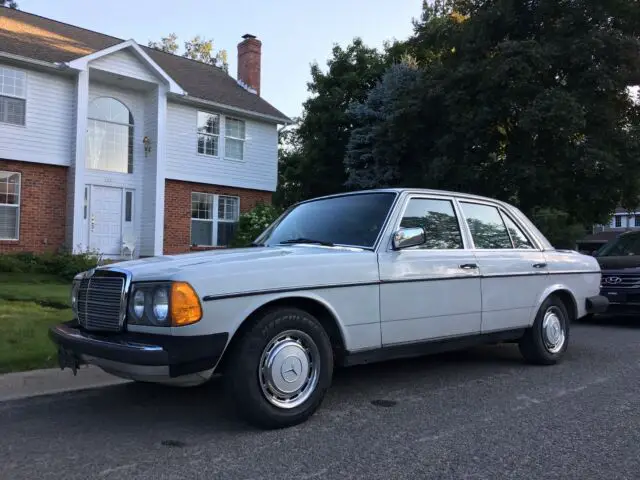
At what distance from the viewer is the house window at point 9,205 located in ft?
46.5

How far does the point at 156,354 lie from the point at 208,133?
604 inches

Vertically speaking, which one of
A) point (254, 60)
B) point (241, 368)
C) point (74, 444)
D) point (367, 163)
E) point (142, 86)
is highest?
point (254, 60)

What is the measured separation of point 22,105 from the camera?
47.4ft

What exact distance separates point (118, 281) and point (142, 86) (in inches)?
544

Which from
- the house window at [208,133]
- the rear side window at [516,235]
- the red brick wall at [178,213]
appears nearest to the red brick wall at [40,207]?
the red brick wall at [178,213]

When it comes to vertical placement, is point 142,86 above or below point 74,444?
above

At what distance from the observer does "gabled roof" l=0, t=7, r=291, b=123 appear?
14.9 metres

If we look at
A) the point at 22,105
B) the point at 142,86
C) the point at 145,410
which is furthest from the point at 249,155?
the point at 145,410

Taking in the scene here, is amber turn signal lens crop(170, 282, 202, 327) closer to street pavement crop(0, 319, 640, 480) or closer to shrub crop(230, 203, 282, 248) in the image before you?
street pavement crop(0, 319, 640, 480)

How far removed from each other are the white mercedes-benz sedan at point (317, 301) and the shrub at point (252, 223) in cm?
1232

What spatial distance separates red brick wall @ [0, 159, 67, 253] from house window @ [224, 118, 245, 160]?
529cm

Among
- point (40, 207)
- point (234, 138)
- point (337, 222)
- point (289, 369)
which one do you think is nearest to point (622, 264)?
point (337, 222)

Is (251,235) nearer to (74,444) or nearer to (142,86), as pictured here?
(142,86)

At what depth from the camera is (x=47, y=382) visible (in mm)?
5465
